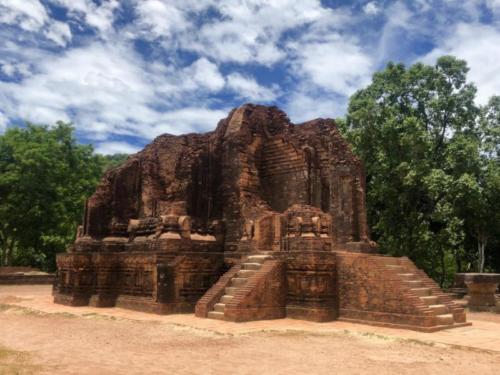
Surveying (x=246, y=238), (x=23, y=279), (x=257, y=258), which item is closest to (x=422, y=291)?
(x=257, y=258)

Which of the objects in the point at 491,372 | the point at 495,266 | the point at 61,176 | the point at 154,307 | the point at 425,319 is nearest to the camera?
the point at 491,372

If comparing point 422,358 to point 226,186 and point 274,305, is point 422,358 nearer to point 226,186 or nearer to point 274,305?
point 274,305

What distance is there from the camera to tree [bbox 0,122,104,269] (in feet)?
93.4

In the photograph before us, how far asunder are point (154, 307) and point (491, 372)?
904cm

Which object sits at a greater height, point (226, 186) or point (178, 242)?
point (226, 186)

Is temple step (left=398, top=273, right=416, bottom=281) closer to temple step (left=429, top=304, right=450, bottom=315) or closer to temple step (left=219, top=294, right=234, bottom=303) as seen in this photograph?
temple step (left=429, top=304, right=450, bottom=315)

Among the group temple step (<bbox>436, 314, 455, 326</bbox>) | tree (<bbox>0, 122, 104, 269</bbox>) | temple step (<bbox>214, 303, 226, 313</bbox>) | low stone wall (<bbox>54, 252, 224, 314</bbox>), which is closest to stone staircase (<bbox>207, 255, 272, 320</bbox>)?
temple step (<bbox>214, 303, 226, 313</bbox>)

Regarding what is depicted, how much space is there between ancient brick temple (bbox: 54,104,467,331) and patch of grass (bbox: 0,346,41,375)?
4.92 metres

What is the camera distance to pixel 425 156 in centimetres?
2239

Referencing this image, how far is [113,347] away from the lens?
888cm

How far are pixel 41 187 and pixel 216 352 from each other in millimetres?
23503

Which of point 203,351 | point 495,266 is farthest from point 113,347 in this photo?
point 495,266

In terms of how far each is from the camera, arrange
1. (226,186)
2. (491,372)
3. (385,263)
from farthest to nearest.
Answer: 1. (226,186)
2. (385,263)
3. (491,372)

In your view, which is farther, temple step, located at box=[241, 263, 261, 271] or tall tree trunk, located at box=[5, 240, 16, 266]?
tall tree trunk, located at box=[5, 240, 16, 266]
